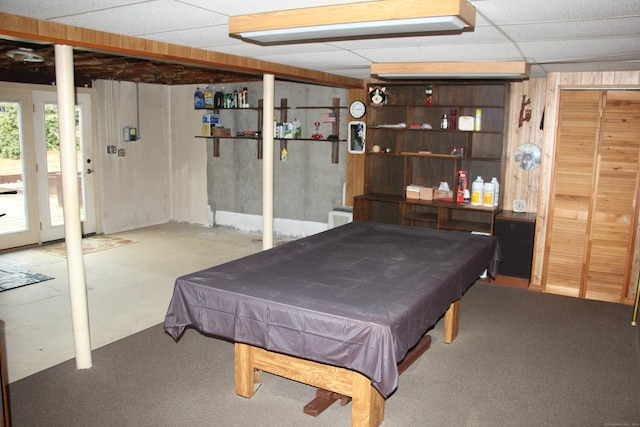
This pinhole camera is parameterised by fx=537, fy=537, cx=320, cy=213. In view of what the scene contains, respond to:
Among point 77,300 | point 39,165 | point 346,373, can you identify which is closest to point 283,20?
point 346,373

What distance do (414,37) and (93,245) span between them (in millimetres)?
5601

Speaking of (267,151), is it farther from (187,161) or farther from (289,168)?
(187,161)

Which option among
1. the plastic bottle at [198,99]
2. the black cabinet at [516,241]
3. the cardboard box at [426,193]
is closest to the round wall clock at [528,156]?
the black cabinet at [516,241]

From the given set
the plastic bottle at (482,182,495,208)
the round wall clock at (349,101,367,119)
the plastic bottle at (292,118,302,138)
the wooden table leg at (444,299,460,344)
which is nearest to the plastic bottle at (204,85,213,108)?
the plastic bottle at (292,118,302,138)

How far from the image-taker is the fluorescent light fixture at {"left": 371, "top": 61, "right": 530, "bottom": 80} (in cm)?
445

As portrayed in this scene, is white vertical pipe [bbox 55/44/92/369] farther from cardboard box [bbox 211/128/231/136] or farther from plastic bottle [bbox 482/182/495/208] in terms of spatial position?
cardboard box [bbox 211/128/231/136]

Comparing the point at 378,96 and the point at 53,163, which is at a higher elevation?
the point at 378,96

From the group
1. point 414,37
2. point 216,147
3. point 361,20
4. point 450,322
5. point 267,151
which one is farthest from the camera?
point 216,147

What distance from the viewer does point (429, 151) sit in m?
6.57

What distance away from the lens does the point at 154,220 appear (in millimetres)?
8938

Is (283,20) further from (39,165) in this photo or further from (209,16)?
(39,165)

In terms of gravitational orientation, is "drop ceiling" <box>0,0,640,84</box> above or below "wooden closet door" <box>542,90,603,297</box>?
above

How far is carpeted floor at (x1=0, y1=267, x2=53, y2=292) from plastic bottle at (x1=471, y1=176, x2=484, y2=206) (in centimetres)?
479

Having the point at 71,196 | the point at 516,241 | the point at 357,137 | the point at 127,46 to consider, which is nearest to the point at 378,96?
the point at 357,137
